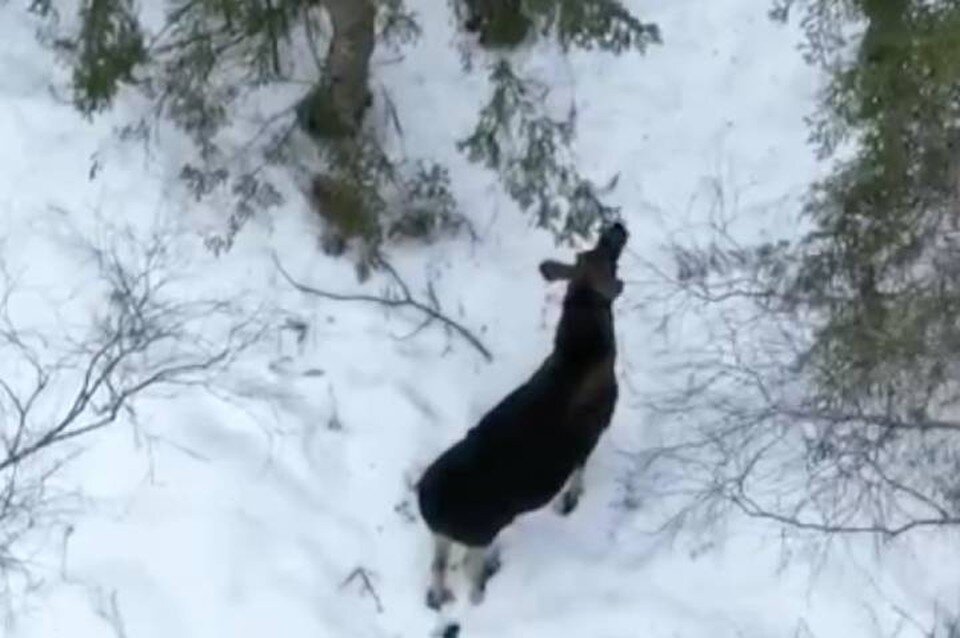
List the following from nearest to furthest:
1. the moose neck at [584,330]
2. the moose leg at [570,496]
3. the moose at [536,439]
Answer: the moose at [536,439] < the moose neck at [584,330] < the moose leg at [570,496]

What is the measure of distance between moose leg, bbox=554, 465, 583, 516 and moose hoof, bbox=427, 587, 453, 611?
69cm

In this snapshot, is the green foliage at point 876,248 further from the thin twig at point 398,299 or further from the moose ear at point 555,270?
the thin twig at point 398,299

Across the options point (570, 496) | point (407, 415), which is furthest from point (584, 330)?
point (407, 415)

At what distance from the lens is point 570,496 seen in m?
11.5

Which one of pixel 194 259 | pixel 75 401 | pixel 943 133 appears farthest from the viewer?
pixel 194 259

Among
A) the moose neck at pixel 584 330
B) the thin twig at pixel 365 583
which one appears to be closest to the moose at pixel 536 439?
the moose neck at pixel 584 330

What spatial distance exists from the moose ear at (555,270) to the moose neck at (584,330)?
0.25 ft

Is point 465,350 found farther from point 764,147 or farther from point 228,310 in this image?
point 764,147

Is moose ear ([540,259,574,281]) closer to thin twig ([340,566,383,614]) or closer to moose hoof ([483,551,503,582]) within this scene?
moose hoof ([483,551,503,582])

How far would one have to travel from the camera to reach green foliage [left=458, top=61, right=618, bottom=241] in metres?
11.4

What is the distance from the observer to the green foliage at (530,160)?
447 inches

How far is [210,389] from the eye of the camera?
11570mm

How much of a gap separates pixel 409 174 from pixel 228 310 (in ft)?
3.92

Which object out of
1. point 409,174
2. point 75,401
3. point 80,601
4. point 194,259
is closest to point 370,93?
point 409,174
